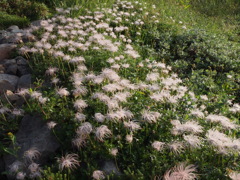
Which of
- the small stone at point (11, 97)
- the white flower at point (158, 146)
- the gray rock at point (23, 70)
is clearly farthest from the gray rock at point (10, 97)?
the white flower at point (158, 146)

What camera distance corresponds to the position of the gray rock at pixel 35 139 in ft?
13.4

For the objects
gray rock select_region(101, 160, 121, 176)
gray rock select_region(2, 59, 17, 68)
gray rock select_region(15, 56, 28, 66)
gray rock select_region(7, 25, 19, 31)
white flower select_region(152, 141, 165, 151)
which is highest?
white flower select_region(152, 141, 165, 151)

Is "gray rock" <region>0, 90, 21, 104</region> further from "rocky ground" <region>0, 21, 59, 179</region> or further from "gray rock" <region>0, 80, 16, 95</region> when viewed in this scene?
"gray rock" <region>0, 80, 16, 95</region>

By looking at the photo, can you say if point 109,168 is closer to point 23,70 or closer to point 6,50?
point 23,70

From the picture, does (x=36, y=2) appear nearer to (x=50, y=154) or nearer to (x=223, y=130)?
(x=50, y=154)

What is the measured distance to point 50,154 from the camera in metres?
4.12

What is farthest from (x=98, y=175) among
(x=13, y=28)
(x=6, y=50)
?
(x=13, y=28)

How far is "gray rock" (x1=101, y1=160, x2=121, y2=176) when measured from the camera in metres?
3.59

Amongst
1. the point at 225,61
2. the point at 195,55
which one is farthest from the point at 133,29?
the point at 225,61

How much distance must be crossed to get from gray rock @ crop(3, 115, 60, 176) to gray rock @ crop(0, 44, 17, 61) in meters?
3.06

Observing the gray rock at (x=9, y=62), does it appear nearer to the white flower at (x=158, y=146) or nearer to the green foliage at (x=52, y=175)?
the green foliage at (x=52, y=175)

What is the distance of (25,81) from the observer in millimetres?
5836

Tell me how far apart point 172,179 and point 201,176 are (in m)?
0.82

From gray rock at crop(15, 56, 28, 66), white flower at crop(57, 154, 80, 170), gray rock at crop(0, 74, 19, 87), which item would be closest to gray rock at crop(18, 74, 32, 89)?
gray rock at crop(0, 74, 19, 87)
